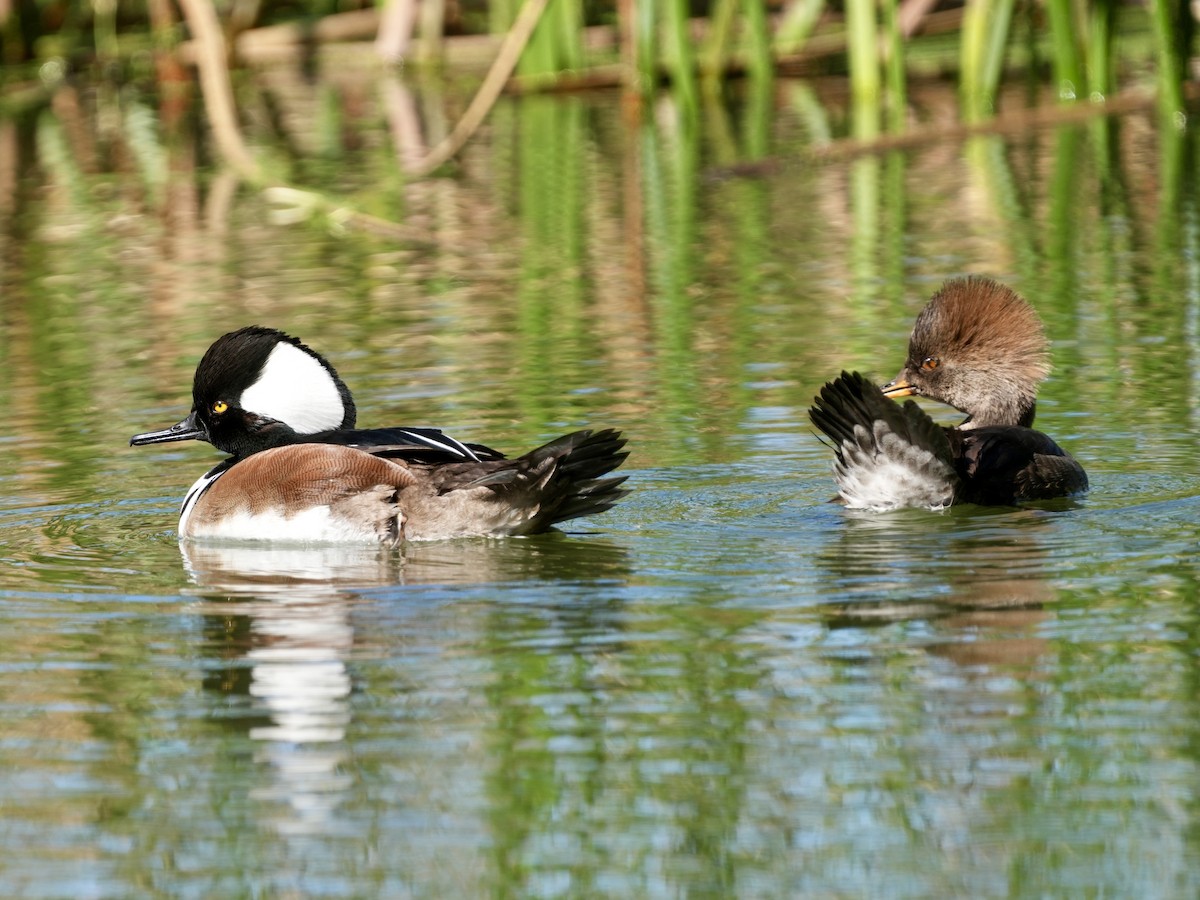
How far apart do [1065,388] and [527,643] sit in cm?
432

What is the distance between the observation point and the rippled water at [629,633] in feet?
14.0

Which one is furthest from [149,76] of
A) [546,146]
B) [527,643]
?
[527,643]

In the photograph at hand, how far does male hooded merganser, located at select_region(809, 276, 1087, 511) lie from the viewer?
23.2 feet

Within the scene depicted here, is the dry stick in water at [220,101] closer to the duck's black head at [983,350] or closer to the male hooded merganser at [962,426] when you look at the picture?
the male hooded merganser at [962,426]

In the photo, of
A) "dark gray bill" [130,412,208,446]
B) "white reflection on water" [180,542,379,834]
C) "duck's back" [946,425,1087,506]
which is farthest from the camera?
"dark gray bill" [130,412,208,446]

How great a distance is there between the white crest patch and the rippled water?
22.3 inches

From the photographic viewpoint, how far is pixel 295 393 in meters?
7.75

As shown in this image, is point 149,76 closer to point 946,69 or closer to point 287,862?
point 946,69

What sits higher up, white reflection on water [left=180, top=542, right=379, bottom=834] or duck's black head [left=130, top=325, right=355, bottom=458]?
duck's black head [left=130, top=325, right=355, bottom=458]

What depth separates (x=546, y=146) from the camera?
722 inches

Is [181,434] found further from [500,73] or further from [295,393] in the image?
[500,73]

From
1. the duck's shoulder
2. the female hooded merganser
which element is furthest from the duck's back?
the duck's shoulder

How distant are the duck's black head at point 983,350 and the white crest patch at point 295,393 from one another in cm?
222

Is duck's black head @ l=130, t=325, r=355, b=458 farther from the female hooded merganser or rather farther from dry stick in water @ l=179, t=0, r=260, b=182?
dry stick in water @ l=179, t=0, r=260, b=182
